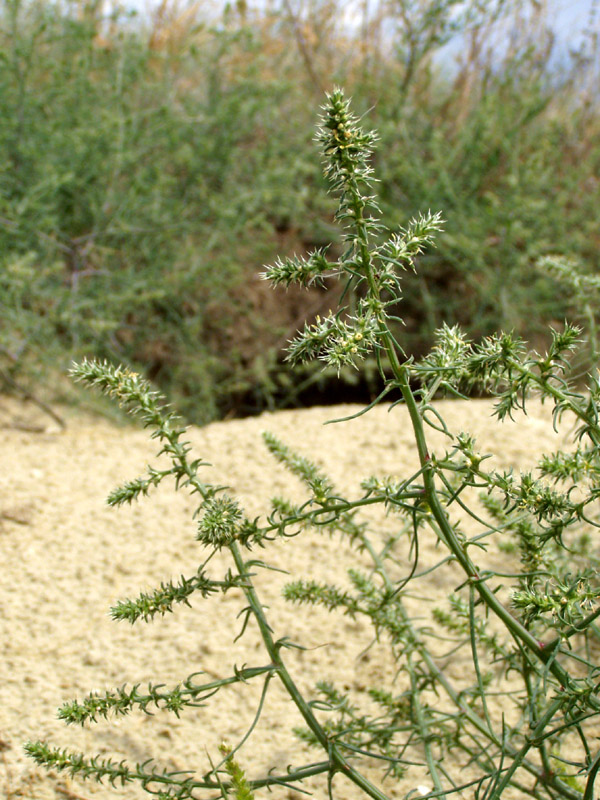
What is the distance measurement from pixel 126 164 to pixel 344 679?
3.10 m

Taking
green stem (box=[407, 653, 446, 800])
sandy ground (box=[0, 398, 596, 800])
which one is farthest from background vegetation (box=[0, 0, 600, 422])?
green stem (box=[407, 653, 446, 800])

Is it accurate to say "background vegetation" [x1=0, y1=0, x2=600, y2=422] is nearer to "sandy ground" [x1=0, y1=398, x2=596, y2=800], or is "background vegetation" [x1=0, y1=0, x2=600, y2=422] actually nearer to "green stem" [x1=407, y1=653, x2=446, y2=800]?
"sandy ground" [x1=0, y1=398, x2=596, y2=800]

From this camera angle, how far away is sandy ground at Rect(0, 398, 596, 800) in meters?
1.66

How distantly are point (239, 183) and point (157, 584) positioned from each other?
315 centimetres

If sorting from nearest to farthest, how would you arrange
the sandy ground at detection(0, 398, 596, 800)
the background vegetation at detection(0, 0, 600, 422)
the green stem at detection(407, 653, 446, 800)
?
the green stem at detection(407, 653, 446, 800) < the sandy ground at detection(0, 398, 596, 800) < the background vegetation at detection(0, 0, 600, 422)

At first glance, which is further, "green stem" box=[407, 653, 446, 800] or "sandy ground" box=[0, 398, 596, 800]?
"sandy ground" box=[0, 398, 596, 800]

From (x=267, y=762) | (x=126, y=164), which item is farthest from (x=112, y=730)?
(x=126, y=164)

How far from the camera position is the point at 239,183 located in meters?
4.82

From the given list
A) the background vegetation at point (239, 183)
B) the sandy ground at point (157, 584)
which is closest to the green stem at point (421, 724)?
the sandy ground at point (157, 584)

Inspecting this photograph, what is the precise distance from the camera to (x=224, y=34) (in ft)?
14.8

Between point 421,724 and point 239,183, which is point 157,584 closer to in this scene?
point 421,724

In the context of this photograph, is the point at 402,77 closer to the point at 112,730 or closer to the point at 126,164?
the point at 126,164

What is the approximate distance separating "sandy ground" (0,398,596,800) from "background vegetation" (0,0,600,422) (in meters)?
1.09

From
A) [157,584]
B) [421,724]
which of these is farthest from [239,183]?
[421,724]
